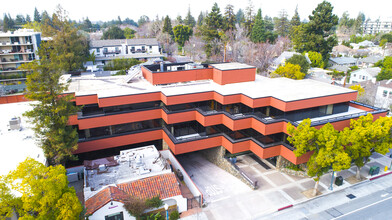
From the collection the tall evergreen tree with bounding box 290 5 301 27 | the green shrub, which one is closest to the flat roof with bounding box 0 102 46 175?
the green shrub

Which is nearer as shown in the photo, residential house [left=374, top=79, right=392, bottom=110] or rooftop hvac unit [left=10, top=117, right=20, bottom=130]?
rooftop hvac unit [left=10, top=117, right=20, bottom=130]

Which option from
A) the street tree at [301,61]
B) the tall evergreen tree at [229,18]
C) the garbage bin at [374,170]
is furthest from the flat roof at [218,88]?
the tall evergreen tree at [229,18]

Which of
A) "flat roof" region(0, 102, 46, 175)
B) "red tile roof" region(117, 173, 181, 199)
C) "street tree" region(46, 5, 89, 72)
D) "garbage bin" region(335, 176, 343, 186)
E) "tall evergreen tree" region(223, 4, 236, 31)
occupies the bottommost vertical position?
"garbage bin" region(335, 176, 343, 186)

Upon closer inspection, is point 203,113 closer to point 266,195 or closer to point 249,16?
point 266,195

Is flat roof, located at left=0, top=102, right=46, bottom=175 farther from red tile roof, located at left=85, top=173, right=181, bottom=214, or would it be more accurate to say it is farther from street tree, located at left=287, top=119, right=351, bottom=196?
street tree, located at left=287, top=119, right=351, bottom=196

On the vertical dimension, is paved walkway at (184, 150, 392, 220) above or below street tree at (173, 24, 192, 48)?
below

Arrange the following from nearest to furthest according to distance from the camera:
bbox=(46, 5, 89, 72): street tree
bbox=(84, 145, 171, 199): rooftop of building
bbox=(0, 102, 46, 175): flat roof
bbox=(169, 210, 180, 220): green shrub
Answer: bbox=(0, 102, 46, 175): flat roof
bbox=(169, 210, 180, 220): green shrub
bbox=(84, 145, 171, 199): rooftop of building
bbox=(46, 5, 89, 72): street tree

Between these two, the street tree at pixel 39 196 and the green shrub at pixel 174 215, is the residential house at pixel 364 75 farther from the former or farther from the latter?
the street tree at pixel 39 196
